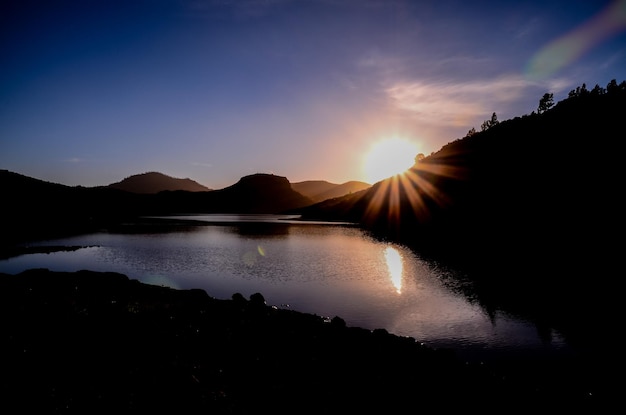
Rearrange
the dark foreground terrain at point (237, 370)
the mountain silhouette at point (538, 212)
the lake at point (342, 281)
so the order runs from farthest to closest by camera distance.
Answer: the mountain silhouette at point (538, 212)
the lake at point (342, 281)
the dark foreground terrain at point (237, 370)

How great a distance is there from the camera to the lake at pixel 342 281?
89.1 feet

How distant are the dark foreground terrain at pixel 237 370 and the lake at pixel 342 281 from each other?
4.93 m

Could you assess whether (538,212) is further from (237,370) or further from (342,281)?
(237,370)

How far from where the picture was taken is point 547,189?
93.9 metres

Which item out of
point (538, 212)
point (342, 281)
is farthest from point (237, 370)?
point (538, 212)

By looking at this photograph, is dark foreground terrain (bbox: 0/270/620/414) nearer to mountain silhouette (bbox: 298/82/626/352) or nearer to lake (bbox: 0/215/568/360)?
lake (bbox: 0/215/568/360)

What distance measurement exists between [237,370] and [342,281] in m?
32.2

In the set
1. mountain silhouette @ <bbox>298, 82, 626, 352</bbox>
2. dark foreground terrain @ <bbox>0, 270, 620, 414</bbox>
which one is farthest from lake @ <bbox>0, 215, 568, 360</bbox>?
dark foreground terrain @ <bbox>0, 270, 620, 414</bbox>

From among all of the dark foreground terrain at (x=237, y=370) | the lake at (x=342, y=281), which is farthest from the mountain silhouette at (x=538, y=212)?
the dark foreground terrain at (x=237, y=370)

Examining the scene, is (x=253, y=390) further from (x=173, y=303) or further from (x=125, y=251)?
(x=125, y=251)

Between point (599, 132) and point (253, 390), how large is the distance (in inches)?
4465

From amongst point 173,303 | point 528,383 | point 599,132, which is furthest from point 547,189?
point 173,303

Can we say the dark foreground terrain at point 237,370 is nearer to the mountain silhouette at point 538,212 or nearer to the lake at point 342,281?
the lake at point 342,281

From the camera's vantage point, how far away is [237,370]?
53.3 feet
